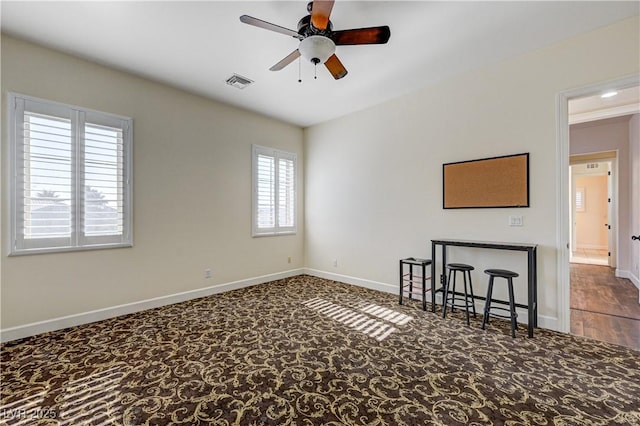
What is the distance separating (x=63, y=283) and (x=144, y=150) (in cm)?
184

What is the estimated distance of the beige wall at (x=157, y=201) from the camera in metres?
3.07

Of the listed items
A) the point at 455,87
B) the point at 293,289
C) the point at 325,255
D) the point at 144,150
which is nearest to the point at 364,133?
the point at 455,87

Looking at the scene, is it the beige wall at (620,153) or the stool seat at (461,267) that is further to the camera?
the beige wall at (620,153)

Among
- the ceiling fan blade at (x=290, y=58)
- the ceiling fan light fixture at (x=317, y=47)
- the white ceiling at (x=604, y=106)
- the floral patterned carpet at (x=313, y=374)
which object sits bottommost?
the floral patterned carpet at (x=313, y=374)

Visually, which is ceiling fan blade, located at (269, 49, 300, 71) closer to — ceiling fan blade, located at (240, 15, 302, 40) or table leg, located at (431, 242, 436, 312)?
ceiling fan blade, located at (240, 15, 302, 40)

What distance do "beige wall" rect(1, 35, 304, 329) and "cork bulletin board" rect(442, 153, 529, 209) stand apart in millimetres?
3198

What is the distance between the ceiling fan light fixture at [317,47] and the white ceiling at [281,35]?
386 millimetres

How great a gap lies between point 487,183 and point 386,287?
7.16 ft

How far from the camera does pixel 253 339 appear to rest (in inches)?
117

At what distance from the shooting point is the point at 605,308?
3.86 meters

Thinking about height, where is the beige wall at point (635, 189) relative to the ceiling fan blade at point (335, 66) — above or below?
below

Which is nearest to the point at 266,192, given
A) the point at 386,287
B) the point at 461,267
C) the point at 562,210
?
the point at 386,287

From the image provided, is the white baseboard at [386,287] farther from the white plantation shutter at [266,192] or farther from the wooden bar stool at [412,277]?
the white plantation shutter at [266,192]

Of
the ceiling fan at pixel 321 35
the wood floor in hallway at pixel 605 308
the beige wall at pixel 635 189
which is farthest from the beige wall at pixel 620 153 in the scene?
the ceiling fan at pixel 321 35
